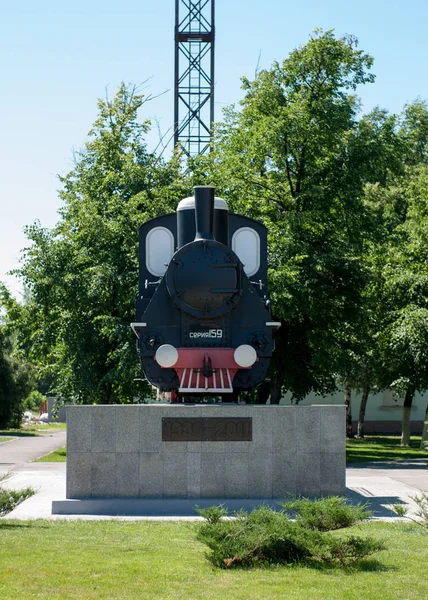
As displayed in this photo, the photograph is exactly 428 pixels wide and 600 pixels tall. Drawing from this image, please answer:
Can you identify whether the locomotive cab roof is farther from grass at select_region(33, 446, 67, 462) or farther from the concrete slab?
grass at select_region(33, 446, 67, 462)

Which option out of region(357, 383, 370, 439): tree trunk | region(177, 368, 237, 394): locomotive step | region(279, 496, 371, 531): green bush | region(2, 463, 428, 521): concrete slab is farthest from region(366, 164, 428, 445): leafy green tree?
region(279, 496, 371, 531): green bush

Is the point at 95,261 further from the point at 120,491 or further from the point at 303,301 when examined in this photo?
the point at 120,491

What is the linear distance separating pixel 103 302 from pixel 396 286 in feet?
36.2

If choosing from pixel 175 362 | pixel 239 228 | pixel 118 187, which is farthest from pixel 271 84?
pixel 175 362

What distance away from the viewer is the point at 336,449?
13.9 m

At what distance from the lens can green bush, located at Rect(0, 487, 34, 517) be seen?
12.4 m

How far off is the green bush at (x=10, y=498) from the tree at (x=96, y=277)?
1207 centimetres

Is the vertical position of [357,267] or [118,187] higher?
[118,187]

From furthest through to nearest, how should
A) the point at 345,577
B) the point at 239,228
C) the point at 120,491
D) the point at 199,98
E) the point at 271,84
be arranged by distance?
the point at 199,98
the point at 271,84
the point at 239,228
the point at 120,491
the point at 345,577

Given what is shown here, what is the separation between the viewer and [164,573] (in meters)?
8.66

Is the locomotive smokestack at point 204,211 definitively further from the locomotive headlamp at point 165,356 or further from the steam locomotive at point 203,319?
the locomotive headlamp at point 165,356

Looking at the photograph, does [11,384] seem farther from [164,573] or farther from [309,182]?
[164,573]

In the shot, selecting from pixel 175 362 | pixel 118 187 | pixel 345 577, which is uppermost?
pixel 118 187

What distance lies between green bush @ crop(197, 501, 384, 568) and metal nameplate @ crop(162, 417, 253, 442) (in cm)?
435
